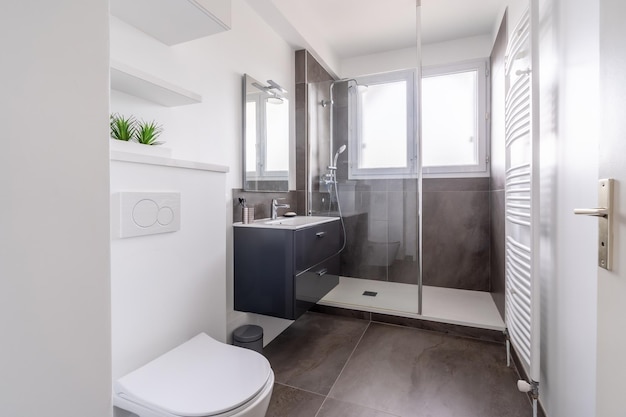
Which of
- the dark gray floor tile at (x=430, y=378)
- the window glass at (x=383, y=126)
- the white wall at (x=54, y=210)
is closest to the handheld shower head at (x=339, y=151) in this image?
the window glass at (x=383, y=126)

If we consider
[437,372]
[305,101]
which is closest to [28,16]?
[437,372]

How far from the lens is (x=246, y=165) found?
6.67 ft

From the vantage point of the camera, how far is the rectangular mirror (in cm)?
206

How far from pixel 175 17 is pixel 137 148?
60 centimetres

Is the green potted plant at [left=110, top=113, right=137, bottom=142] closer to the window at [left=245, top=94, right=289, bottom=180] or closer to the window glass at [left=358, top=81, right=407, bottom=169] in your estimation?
the window at [left=245, top=94, right=289, bottom=180]

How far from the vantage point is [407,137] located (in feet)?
9.05

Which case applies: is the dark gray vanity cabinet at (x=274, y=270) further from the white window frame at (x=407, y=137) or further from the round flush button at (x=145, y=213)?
the white window frame at (x=407, y=137)

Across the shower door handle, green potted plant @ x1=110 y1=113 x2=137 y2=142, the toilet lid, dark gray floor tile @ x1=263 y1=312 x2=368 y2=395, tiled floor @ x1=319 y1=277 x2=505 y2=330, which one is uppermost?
green potted plant @ x1=110 y1=113 x2=137 y2=142

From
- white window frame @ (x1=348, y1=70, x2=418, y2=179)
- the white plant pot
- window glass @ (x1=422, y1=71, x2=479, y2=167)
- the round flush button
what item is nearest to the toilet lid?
the round flush button

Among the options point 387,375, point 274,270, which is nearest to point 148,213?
point 274,270

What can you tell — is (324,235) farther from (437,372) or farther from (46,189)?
(46,189)

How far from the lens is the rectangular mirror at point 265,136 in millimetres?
2062

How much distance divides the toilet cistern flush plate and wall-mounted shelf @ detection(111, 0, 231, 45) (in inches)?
30.4

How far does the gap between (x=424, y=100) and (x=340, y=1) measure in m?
1.35
